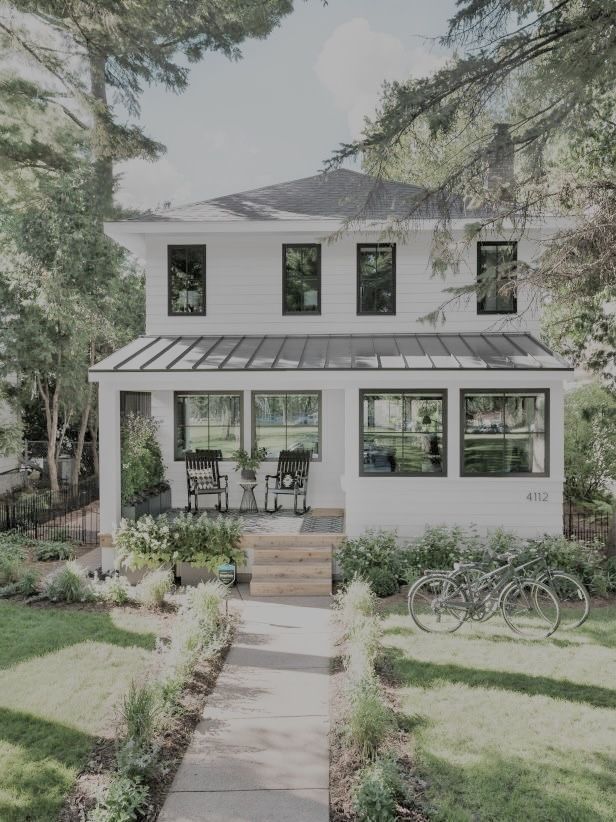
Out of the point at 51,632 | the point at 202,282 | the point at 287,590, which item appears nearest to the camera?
the point at 51,632

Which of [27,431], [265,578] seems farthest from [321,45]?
[27,431]

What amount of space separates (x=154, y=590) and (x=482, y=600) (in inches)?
167

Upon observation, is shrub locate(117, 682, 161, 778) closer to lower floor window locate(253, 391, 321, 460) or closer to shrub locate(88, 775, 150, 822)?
shrub locate(88, 775, 150, 822)

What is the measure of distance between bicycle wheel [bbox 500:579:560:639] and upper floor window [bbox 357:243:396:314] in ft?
21.3

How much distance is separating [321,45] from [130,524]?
9.71 metres

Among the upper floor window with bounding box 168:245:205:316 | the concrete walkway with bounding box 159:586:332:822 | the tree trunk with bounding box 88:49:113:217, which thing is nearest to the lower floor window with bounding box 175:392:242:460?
the upper floor window with bounding box 168:245:205:316

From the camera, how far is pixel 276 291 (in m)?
13.4

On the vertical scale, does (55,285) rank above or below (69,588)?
above

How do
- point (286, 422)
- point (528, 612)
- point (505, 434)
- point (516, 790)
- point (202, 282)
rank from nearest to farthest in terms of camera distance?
point (516, 790) < point (528, 612) < point (505, 434) < point (202, 282) < point (286, 422)

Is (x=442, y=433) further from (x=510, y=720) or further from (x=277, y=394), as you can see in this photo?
(x=510, y=720)

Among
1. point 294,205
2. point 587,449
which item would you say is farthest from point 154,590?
point 587,449

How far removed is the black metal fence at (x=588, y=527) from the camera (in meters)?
12.2

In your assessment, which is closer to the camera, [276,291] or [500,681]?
[500,681]

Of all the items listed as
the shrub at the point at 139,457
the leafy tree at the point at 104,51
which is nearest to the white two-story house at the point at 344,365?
the shrub at the point at 139,457
